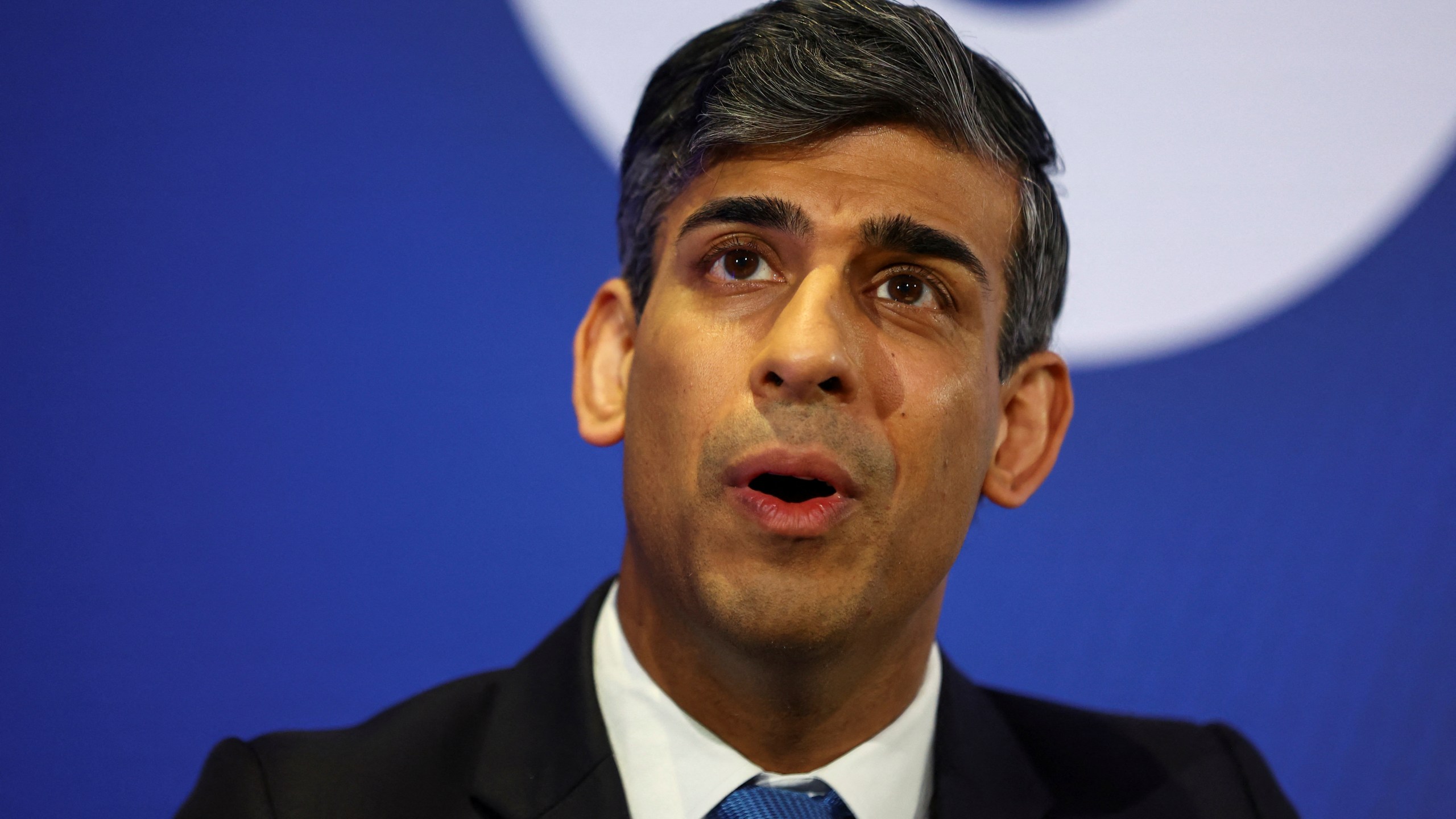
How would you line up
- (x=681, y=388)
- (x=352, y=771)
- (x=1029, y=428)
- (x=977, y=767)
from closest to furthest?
1. (x=681, y=388)
2. (x=352, y=771)
3. (x=977, y=767)
4. (x=1029, y=428)

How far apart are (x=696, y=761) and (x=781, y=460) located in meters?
0.46

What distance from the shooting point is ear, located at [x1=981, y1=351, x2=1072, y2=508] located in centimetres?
183

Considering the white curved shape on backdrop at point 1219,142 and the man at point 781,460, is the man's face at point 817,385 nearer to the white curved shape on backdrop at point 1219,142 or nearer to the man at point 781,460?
the man at point 781,460

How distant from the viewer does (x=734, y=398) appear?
151 cm

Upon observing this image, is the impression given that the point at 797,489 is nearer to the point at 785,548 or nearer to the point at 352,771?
the point at 785,548

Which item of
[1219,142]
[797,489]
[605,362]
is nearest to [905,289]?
[797,489]

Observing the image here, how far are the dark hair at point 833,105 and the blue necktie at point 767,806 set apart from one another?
68 centimetres

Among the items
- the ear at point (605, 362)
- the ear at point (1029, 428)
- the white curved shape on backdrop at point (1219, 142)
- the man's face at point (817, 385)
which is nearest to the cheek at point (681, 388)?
the man's face at point (817, 385)

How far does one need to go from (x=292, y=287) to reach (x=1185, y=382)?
170cm

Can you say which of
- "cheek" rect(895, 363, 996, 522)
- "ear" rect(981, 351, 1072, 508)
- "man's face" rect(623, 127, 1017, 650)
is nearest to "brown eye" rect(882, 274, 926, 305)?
"man's face" rect(623, 127, 1017, 650)

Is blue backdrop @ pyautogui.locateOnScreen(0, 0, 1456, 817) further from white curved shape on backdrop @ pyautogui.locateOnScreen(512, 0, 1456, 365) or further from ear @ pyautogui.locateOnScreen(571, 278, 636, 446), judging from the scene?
ear @ pyautogui.locateOnScreen(571, 278, 636, 446)

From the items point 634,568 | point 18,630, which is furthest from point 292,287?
point 634,568

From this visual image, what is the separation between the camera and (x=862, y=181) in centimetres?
160

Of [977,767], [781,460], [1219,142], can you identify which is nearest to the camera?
[781,460]
